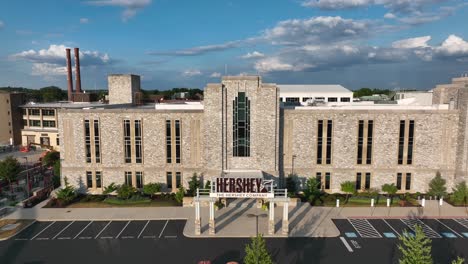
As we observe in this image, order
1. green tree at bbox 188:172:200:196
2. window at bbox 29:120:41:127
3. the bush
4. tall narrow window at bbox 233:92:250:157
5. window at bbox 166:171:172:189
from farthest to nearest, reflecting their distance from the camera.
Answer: window at bbox 29:120:41:127 → window at bbox 166:171:172:189 → green tree at bbox 188:172:200:196 → the bush → tall narrow window at bbox 233:92:250:157

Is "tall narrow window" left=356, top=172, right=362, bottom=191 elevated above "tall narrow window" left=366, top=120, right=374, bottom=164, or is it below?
below

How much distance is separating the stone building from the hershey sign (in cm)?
938

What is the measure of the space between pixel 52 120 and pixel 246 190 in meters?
80.5

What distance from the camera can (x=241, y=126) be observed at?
43906 millimetres

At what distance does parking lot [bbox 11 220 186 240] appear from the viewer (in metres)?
33.8

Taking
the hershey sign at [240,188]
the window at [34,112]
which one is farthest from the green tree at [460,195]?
the window at [34,112]

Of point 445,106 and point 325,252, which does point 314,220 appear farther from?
point 445,106

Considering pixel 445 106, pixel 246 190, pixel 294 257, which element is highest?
pixel 445 106

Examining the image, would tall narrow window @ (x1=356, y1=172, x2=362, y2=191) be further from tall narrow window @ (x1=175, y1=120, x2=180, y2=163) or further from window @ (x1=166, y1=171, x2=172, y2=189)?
window @ (x1=166, y1=171, x2=172, y2=189)

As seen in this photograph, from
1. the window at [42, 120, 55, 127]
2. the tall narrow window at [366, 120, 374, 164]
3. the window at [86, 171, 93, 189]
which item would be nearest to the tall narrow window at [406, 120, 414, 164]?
the tall narrow window at [366, 120, 374, 164]

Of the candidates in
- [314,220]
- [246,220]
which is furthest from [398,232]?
[246,220]

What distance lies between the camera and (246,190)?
3381cm

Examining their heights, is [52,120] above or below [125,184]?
above

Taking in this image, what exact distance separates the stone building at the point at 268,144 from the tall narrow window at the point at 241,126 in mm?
136
